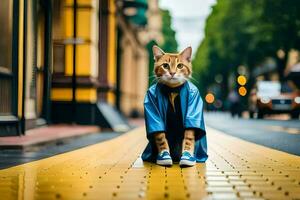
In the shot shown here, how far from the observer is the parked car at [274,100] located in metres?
33.0

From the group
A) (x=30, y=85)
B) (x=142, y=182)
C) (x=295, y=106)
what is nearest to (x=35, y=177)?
(x=142, y=182)

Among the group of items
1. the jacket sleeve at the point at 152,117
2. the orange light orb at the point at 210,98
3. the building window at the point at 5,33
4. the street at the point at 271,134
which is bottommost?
the orange light orb at the point at 210,98


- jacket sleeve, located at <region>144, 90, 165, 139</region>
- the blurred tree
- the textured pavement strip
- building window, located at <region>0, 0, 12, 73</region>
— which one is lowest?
the textured pavement strip

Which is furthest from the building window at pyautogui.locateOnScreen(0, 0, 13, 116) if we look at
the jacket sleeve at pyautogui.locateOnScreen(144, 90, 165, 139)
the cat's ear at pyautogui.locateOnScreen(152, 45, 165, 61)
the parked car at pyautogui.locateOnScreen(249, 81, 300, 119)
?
the parked car at pyautogui.locateOnScreen(249, 81, 300, 119)

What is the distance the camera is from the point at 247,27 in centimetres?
4775

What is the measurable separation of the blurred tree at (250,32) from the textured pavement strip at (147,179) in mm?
19570

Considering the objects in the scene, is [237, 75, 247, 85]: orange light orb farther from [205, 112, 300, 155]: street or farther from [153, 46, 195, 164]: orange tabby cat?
[153, 46, 195, 164]: orange tabby cat

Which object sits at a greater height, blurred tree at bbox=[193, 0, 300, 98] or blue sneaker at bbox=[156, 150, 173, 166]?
blurred tree at bbox=[193, 0, 300, 98]

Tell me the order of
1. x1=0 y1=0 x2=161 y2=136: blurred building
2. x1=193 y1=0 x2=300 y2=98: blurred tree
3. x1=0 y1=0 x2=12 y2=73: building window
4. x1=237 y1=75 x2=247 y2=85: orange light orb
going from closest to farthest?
x1=0 y1=0 x2=12 y2=73: building window, x1=0 y1=0 x2=161 y2=136: blurred building, x1=193 y1=0 x2=300 y2=98: blurred tree, x1=237 y1=75 x2=247 y2=85: orange light orb

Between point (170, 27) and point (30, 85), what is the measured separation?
50.4 m

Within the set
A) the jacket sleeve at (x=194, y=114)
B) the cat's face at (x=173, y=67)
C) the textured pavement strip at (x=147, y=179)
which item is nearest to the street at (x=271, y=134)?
the textured pavement strip at (x=147, y=179)

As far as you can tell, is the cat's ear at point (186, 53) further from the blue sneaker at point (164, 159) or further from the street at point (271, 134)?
the street at point (271, 134)

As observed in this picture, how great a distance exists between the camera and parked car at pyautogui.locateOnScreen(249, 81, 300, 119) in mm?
32969

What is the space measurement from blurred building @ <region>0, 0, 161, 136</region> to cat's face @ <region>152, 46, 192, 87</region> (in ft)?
17.2
